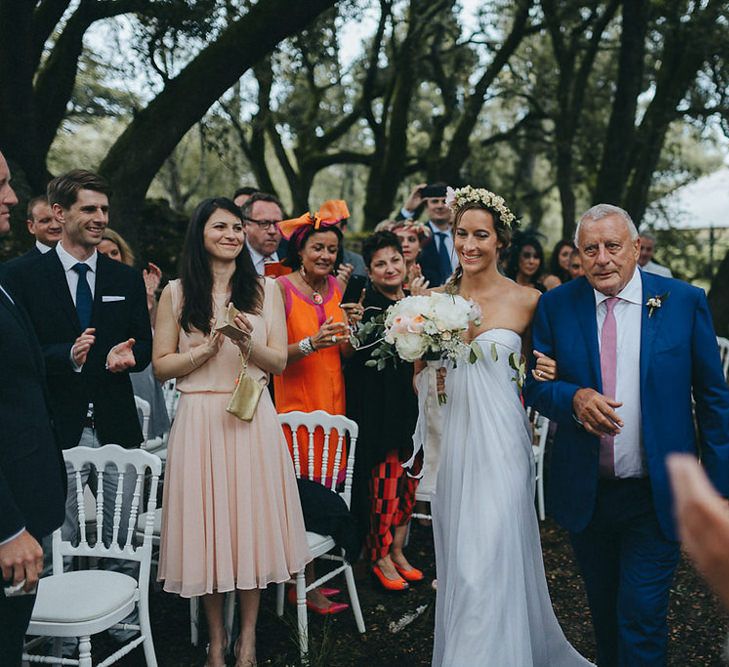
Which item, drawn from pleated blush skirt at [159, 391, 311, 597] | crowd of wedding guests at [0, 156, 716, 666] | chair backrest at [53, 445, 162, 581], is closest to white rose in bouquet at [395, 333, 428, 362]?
crowd of wedding guests at [0, 156, 716, 666]

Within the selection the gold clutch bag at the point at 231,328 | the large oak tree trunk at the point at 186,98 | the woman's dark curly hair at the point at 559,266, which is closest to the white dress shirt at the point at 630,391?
the gold clutch bag at the point at 231,328

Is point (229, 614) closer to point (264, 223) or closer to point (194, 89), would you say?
point (264, 223)

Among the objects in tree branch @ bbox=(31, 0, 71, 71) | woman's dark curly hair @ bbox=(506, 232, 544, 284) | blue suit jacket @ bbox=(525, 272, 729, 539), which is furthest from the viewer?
tree branch @ bbox=(31, 0, 71, 71)

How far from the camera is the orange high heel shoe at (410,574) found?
5.26 meters

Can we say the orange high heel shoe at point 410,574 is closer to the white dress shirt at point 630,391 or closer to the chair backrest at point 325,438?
the chair backrest at point 325,438

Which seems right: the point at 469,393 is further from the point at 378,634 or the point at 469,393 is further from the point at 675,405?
the point at 378,634

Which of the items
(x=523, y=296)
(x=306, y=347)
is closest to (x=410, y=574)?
(x=306, y=347)

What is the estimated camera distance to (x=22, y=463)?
2.54 m

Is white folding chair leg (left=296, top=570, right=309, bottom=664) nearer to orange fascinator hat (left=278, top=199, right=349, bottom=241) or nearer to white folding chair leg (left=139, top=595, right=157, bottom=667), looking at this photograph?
white folding chair leg (left=139, top=595, right=157, bottom=667)

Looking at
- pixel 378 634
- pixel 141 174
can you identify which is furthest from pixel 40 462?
pixel 141 174

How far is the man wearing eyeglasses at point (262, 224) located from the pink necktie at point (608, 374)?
3269mm

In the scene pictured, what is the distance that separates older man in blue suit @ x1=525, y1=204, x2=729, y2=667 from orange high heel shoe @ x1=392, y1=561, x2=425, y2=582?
2069mm

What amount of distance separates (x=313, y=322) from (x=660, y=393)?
7.94 feet

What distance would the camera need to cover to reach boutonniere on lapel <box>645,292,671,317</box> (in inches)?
124
